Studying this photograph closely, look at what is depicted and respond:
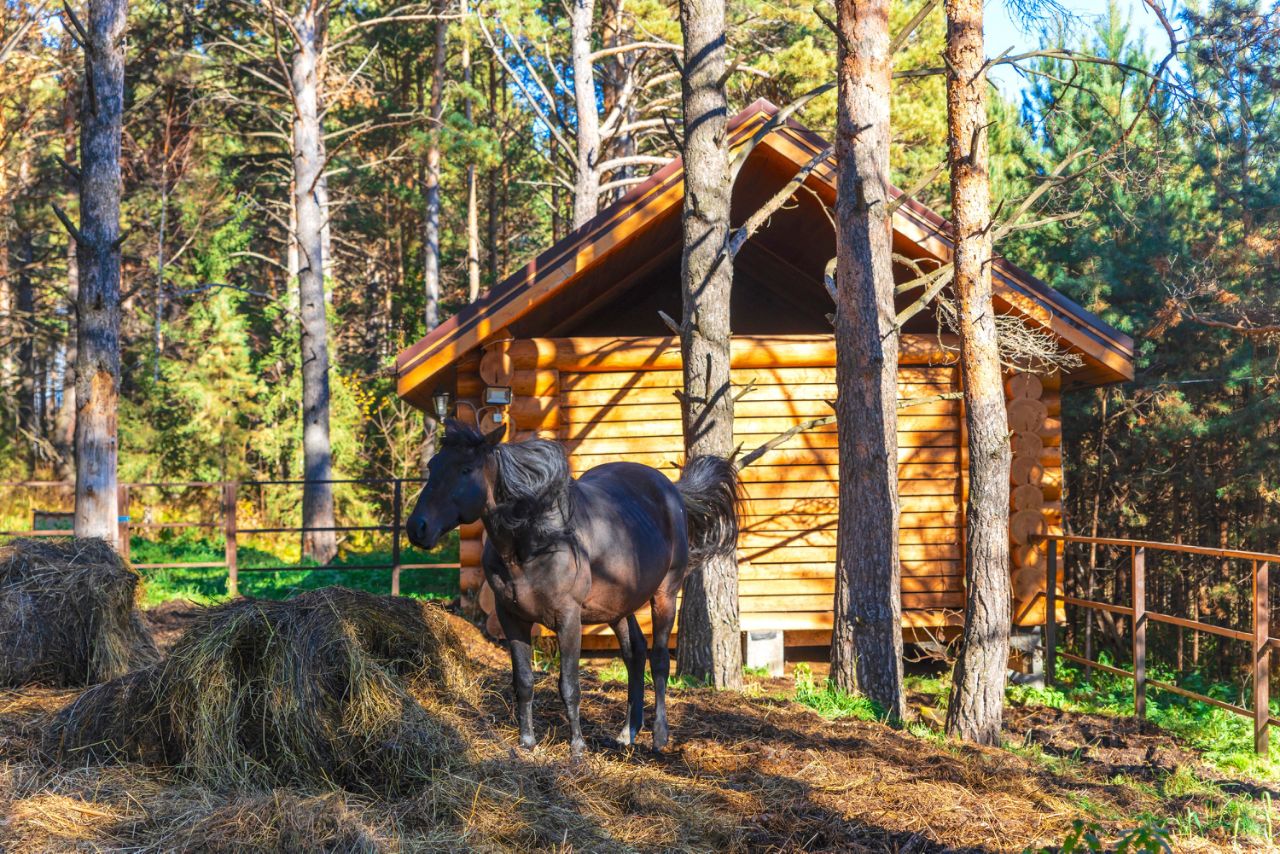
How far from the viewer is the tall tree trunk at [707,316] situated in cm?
872

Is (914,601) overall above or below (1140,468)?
below

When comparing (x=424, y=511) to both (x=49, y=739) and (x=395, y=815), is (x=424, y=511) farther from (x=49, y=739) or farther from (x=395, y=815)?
(x=49, y=739)

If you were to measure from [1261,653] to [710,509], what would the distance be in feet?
12.8

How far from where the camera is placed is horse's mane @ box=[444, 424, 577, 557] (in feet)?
17.8

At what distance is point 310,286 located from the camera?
59.2 ft

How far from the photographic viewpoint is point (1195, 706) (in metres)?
10.4

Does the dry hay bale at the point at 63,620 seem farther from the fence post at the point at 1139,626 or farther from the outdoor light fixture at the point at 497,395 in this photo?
the fence post at the point at 1139,626

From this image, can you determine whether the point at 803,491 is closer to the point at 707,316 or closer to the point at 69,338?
the point at 707,316

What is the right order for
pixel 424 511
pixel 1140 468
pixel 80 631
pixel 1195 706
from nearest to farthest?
pixel 424 511, pixel 80 631, pixel 1195 706, pixel 1140 468

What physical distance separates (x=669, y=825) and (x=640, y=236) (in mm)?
7265

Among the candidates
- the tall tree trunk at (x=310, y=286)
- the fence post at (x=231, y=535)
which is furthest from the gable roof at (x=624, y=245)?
the tall tree trunk at (x=310, y=286)

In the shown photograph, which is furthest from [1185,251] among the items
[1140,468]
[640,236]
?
[640,236]

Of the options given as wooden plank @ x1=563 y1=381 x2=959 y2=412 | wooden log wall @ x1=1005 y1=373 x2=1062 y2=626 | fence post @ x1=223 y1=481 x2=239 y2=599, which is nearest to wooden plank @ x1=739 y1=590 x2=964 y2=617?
wooden log wall @ x1=1005 y1=373 x2=1062 y2=626

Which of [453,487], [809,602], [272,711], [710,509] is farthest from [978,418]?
[272,711]
